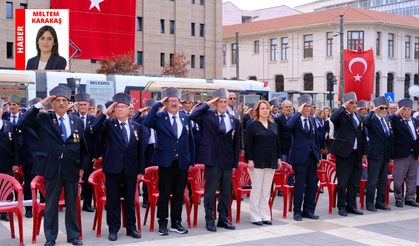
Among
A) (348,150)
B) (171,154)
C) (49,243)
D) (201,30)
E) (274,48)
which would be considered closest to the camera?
(49,243)

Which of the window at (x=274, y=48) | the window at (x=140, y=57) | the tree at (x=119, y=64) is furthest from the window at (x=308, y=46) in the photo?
the tree at (x=119, y=64)

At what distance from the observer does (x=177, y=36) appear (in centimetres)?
4159

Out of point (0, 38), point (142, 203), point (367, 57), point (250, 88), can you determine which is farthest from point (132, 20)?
point (142, 203)

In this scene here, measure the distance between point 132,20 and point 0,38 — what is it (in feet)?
28.9

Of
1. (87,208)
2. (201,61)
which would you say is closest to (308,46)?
(201,61)

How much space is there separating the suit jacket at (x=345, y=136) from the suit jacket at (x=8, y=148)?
510 cm

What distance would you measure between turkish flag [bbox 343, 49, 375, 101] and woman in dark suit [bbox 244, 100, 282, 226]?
17739 millimetres

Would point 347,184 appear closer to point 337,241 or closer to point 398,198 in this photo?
point 398,198

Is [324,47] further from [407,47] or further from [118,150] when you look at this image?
[118,150]

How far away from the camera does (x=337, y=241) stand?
22.2ft

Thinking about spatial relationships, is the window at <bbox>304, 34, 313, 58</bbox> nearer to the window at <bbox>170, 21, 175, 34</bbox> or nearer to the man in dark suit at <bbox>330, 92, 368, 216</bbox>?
the window at <bbox>170, 21, 175, 34</bbox>

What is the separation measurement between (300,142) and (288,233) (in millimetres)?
1662

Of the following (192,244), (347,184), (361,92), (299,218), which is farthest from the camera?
(361,92)

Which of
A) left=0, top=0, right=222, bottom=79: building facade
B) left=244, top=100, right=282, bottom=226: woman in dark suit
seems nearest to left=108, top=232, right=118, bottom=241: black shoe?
left=244, top=100, right=282, bottom=226: woman in dark suit
